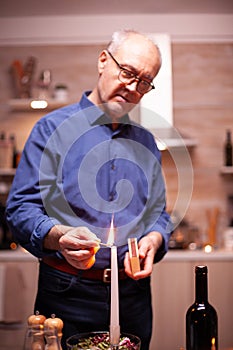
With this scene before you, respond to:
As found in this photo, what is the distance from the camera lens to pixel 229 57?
130 inches

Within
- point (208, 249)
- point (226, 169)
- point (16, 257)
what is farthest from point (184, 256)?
point (16, 257)

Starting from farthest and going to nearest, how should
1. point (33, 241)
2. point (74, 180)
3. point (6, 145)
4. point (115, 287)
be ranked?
point (6, 145), point (74, 180), point (33, 241), point (115, 287)

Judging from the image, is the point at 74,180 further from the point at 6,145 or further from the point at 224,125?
the point at 224,125

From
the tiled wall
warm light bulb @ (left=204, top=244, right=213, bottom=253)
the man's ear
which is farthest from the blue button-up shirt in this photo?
the tiled wall

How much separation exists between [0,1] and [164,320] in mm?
1975

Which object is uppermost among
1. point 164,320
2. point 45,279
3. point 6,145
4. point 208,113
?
point 208,113

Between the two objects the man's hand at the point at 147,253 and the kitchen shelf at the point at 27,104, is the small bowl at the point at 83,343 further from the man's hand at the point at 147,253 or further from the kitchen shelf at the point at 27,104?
the kitchen shelf at the point at 27,104

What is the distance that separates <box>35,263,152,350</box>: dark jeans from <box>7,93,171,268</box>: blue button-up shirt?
86 millimetres

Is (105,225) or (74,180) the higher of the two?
(74,180)

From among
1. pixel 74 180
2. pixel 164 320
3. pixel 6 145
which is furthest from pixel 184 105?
pixel 74 180

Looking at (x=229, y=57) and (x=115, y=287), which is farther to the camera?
(x=229, y=57)

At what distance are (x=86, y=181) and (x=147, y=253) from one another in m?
0.26

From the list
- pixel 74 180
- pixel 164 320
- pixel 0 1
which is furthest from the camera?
pixel 0 1

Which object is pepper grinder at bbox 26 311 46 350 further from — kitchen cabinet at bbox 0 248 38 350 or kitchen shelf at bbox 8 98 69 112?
kitchen shelf at bbox 8 98 69 112
